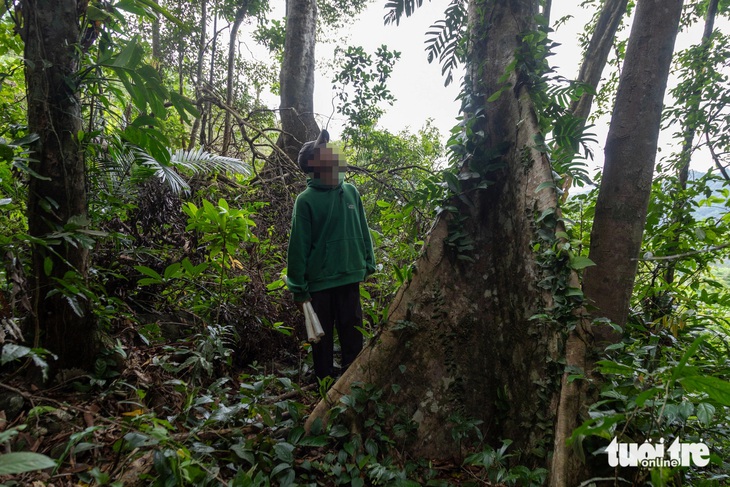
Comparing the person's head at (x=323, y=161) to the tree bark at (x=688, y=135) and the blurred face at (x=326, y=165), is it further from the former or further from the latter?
the tree bark at (x=688, y=135)

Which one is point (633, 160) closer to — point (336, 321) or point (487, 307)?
point (487, 307)

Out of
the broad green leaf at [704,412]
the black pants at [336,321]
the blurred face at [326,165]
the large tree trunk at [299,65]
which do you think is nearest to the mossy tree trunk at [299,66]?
the large tree trunk at [299,65]

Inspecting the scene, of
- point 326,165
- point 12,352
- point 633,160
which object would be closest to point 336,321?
point 326,165

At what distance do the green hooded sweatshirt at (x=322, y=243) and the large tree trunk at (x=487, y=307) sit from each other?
568 mm

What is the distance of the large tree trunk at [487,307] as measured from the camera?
2154mm

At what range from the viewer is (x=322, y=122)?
631 cm

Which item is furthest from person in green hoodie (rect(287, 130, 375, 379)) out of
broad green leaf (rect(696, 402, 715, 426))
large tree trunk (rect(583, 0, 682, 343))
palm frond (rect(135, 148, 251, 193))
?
broad green leaf (rect(696, 402, 715, 426))

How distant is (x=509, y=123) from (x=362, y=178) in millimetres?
2948

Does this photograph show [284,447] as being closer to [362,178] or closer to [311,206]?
[311,206]

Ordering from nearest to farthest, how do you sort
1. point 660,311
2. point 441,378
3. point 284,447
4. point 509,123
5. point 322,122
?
point 284,447 → point 441,378 → point 509,123 → point 660,311 → point 322,122

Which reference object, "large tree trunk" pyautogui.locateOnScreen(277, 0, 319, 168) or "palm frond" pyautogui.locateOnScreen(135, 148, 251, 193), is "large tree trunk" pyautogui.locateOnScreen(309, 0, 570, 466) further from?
"large tree trunk" pyautogui.locateOnScreen(277, 0, 319, 168)

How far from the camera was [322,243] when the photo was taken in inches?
115

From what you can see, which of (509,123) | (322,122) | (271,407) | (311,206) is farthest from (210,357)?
(322,122)

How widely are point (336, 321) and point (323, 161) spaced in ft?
4.04
